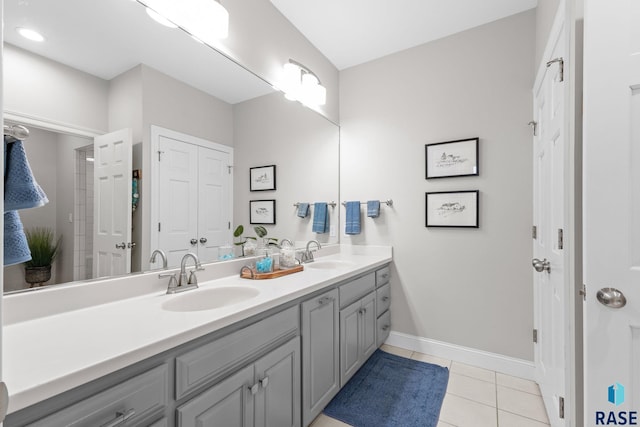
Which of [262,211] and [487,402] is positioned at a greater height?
[262,211]

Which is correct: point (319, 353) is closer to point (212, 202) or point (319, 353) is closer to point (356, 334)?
point (356, 334)

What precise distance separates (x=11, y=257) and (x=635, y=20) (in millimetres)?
1995

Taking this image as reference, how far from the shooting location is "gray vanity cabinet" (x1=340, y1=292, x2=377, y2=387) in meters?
1.81

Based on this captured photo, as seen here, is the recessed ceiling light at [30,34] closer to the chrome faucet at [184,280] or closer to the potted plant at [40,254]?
the potted plant at [40,254]

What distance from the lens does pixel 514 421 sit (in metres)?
1.64

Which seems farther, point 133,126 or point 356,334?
point 356,334

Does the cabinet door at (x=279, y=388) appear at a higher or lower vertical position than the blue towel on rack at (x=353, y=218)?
lower

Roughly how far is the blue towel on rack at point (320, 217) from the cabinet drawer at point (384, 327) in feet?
2.93

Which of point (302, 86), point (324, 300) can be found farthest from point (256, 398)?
point (302, 86)

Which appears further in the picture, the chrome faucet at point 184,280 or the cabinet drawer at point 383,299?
the cabinet drawer at point 383,299

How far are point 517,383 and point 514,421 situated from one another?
0.46 m

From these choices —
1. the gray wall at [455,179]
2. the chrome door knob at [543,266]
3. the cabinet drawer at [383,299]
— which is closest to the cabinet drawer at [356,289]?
the cabinet drawer at [383,299]

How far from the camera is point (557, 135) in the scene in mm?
1360

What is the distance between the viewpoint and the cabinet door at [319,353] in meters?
1.45
